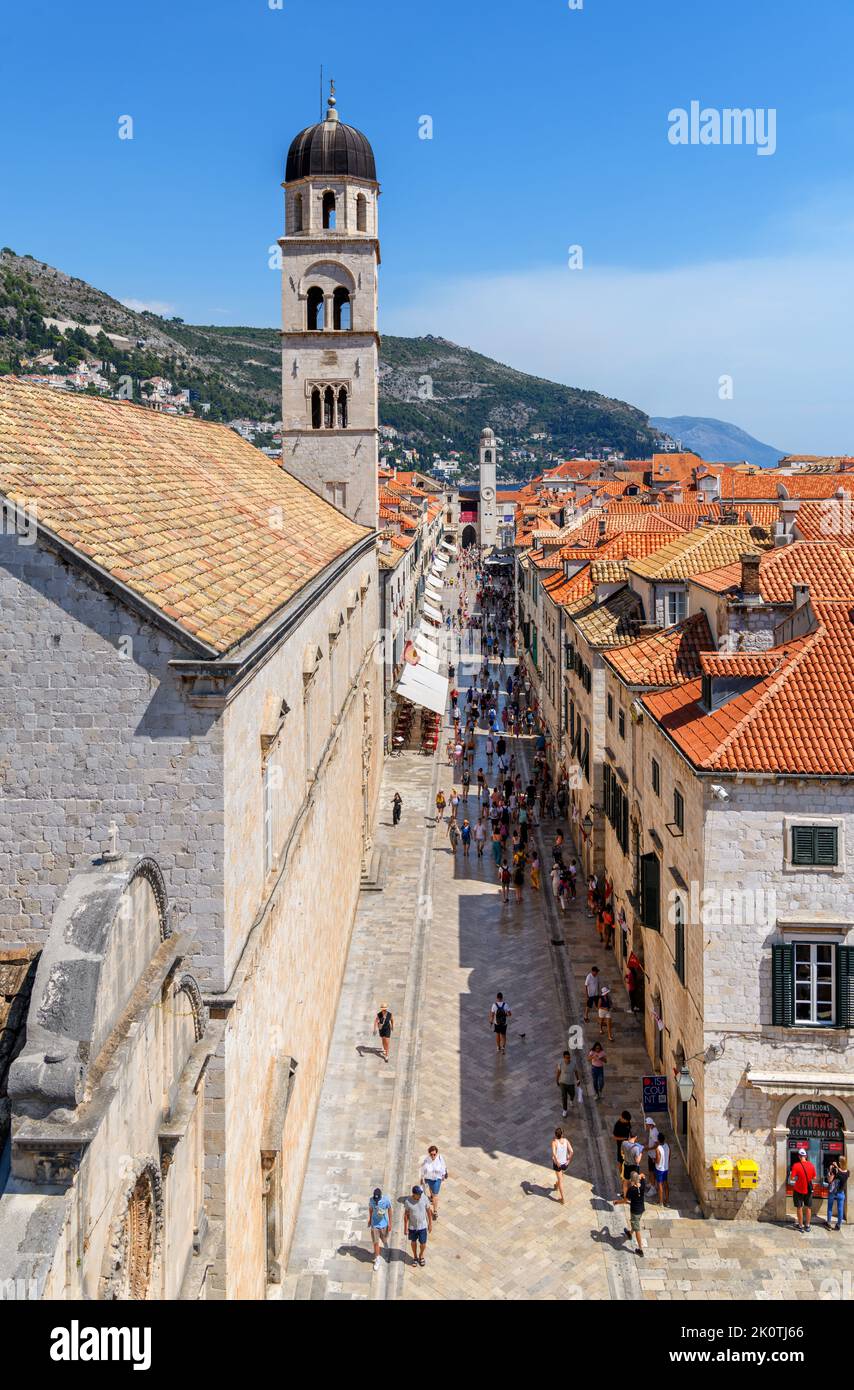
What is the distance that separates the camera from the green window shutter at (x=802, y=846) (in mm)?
17047

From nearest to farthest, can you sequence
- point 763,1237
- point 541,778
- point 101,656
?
point 101,656
point 763,1237
point 541,778

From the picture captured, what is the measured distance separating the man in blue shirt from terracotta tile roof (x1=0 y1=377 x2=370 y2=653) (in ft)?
28.4

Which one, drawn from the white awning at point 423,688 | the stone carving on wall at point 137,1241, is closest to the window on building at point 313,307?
the white awning at point 423,688

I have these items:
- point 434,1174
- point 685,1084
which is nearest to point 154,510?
point 434,1174

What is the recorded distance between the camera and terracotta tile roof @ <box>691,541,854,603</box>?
22.5m

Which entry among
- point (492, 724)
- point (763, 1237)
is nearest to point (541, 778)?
point (492, 724)

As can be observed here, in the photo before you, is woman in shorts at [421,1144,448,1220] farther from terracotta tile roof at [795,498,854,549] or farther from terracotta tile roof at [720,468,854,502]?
terracotta tile roof at [720,468,854,502]

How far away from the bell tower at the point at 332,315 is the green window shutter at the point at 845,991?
80.9ft

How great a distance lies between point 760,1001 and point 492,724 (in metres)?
37.6

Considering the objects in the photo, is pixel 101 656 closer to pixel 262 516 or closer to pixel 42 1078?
pixel 42 1078

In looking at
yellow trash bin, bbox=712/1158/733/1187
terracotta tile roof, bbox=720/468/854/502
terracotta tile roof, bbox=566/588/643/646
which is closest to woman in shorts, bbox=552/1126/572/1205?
yellow trash bin, bbox=712/1158/733/1187

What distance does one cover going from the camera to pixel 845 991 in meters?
16.9

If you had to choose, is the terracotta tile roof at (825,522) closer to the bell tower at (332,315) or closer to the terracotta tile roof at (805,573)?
the terracotta tile roof at (805,573)

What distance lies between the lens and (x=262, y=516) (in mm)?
21781
